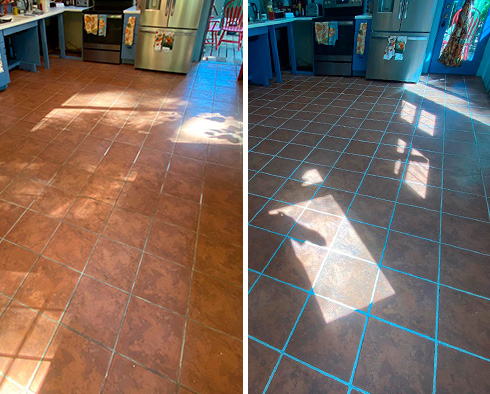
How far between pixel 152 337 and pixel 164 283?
1.09 ft

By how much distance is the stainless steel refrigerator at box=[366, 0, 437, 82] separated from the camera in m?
4.91

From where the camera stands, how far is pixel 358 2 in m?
5.54

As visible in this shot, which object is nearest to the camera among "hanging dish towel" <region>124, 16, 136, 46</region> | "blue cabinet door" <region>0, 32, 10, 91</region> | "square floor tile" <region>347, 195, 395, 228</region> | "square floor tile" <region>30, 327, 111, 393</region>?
"square floor tile" <region>30, 327, 111, 393</region>

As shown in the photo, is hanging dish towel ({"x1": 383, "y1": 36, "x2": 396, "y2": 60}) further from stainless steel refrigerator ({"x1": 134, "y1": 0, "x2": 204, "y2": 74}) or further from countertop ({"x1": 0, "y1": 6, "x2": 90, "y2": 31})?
countertop ({"x1": 0, "y1": 6, "x2": 90, "y2": 31})

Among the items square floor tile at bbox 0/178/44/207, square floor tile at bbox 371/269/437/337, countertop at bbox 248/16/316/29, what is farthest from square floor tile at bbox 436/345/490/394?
countertop at bbox 248/16/316/29

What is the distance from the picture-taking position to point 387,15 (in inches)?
199

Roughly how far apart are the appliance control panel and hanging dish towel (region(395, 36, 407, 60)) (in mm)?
914

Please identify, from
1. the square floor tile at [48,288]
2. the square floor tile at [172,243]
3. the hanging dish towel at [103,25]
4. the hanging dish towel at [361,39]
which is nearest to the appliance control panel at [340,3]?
the hanging dish towel at [361,39]

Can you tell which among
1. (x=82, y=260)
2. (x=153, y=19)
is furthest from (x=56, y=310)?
(x=153, y=19)

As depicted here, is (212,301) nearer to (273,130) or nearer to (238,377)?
(238,377)

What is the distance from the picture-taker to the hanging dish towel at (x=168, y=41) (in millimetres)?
5301

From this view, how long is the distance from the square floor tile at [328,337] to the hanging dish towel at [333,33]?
15.8 feet

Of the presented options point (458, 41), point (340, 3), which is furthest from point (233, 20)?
point (458, 41)

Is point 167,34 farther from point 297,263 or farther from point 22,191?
point 297,263
